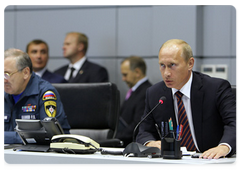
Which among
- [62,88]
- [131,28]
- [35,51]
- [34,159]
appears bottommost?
[34,159]

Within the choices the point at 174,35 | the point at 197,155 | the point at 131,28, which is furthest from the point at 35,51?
the point at 197,155

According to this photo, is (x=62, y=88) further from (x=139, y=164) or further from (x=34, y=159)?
(x=139, y=164)

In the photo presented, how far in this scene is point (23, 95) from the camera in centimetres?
253

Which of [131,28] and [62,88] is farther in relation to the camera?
[131,28]

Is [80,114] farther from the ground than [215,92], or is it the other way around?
[215,92]

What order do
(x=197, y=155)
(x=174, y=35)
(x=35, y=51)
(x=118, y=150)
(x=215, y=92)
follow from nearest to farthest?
(x=197, y=155), (x=118, y=150), (x=215, y=92), (x=174, y=35), (x=35, y=51)

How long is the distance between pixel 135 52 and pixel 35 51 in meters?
1.22

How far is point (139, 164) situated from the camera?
1740mm

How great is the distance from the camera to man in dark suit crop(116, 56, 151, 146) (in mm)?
3729

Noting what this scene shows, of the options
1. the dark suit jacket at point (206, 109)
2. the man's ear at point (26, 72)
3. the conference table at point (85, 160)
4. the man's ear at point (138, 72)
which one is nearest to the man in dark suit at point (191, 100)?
the dark suit jacket at point (206, 109)

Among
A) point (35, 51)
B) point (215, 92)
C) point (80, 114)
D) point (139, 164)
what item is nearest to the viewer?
point (139, 164)

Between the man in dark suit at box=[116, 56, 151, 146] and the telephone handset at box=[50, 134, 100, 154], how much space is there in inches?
64.6

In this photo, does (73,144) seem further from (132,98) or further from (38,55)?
(38,55)

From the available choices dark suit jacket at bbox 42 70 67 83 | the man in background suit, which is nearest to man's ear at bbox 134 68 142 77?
dark suit jacket at bbox 42 70 67 83
